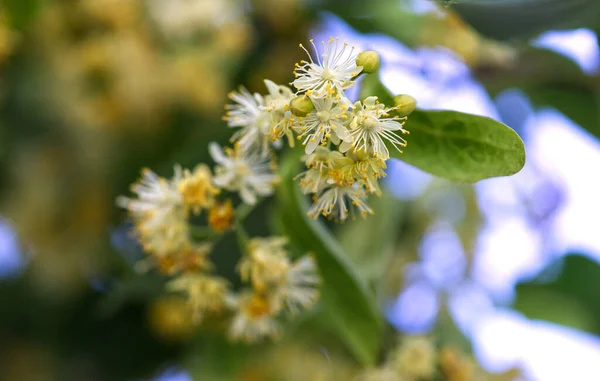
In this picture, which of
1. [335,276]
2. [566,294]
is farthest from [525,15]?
[566,294]

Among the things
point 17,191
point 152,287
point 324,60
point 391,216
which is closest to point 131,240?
point 152,287

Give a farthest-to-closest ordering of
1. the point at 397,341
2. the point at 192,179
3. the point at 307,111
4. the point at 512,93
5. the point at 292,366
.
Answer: the point at 512,93 < the point at 292,366 < the point at 397,341 < the point at 192,179 < the point at 307,111

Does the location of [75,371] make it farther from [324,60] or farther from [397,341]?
[324,60]

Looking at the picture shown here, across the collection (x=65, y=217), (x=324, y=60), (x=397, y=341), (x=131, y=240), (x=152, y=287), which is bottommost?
(x=397, y=341)

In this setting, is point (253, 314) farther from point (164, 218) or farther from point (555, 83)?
point (555, 83)

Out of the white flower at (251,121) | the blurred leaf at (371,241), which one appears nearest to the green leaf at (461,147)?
the white flower at (251,121)

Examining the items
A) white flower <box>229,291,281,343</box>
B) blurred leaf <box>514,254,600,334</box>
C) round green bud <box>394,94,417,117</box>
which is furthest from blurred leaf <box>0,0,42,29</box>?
blurred leaf <box>514,254,600,334</box>

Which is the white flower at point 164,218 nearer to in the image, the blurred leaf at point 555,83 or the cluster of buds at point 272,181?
the cluster of buds at point 272,181
